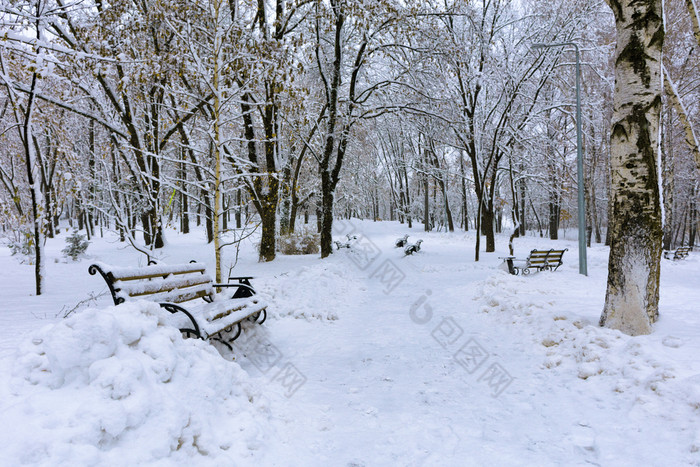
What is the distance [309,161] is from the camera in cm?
2255

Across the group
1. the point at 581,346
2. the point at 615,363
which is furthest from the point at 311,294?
the point at 615,363

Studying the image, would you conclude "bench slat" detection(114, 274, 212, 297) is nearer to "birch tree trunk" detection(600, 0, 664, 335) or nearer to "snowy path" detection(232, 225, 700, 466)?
"snowy path" detection(232, 225, 700, 466)

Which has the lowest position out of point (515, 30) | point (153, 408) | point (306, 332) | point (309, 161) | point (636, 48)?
point (306, 332)

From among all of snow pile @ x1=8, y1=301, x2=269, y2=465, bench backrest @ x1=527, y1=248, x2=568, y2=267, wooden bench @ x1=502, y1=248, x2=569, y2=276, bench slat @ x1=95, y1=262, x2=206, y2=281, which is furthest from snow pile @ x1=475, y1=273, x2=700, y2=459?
bench backrest @ x1=527, y1=248, x2=568, y2=267

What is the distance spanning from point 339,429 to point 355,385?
3.02ft

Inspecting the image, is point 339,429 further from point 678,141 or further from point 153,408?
point 678,141

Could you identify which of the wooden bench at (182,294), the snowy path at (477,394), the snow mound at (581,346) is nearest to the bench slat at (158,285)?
the wooden bench at (182,294)

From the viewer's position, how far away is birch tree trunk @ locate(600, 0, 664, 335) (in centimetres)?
434

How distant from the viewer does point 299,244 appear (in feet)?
52.3

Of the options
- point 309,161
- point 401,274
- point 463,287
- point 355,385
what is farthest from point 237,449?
point 309,161

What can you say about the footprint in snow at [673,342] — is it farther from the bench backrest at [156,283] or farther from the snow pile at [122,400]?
the bench backrest at [156,283]

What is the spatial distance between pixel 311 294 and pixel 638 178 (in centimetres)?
595

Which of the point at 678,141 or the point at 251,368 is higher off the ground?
the point at 678,141

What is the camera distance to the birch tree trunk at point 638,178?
14.2ft
